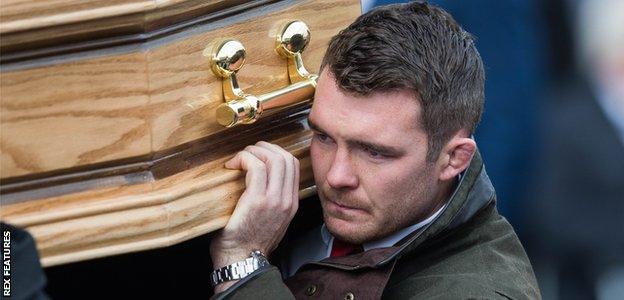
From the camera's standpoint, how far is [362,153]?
96.2 inches

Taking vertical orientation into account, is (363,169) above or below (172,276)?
above

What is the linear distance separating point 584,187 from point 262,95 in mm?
2329

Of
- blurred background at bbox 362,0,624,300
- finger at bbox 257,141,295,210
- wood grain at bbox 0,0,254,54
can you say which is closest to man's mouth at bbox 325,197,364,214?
finger at bbox 257,141,295,210

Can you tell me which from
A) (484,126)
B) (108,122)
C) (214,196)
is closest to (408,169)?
(214,196)

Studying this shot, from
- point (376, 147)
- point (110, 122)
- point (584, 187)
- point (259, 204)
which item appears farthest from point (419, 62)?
point (584, 187)

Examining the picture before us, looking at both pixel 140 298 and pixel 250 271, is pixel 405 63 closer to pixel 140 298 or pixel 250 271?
pixel 250 271

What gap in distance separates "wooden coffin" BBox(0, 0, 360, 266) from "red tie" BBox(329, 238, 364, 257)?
0.44 m

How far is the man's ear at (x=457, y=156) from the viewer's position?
8.49 feet

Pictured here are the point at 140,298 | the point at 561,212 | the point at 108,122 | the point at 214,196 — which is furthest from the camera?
the point at 561,212

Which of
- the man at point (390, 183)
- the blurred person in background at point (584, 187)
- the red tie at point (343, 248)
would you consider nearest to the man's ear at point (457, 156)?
the man at point (390, 183)

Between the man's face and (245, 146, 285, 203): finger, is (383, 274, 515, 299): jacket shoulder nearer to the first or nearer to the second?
the man's face

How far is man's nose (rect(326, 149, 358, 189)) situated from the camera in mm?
2406

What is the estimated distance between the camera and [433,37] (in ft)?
8.27

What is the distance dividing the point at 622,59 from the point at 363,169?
2287 mm
